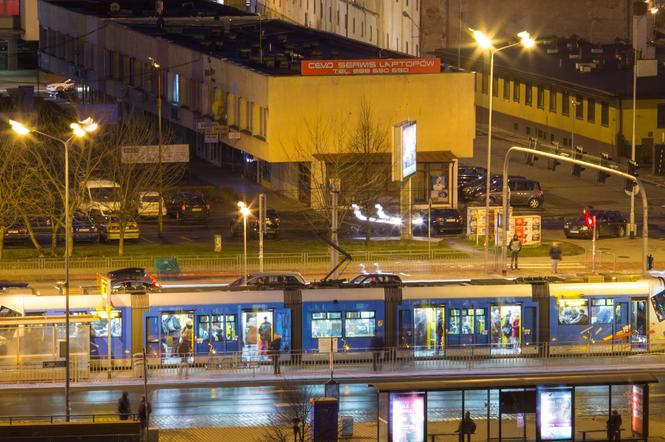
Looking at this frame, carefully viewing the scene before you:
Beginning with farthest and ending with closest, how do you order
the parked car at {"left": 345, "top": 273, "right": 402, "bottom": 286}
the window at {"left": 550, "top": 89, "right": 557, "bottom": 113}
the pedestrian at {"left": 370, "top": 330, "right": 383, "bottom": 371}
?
the window at {"left": 550, "top": 89, "right": 557, "bottom": 113} < the parked car at {"left": 345, "top": 273, "right": 402, "bottom": 286} < the pedestrian at {"left": 370, "top": 330, "right": 383, "bottom": 371}

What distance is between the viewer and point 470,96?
73625 mm

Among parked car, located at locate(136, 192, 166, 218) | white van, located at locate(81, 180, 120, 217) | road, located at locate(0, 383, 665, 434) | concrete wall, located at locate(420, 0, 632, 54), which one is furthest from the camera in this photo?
Answer: concrete wall, located at locate(420, 0, 632, 54)

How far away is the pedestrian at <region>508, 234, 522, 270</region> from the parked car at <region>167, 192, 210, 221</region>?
1637 centimetres

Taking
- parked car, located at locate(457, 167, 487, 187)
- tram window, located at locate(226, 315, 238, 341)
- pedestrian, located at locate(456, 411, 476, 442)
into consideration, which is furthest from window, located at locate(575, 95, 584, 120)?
pedestrian, located at locate(456, 411, 476, 442)

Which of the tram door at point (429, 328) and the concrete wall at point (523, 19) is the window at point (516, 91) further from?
the tram door at point (429, 328)

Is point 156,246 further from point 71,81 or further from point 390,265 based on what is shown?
point 71,81

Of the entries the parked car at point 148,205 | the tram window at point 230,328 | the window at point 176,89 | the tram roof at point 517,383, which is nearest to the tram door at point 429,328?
the tram window at point 230,328

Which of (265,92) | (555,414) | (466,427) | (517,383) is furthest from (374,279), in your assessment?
(265,92)

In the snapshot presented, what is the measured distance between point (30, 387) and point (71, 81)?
72241mm

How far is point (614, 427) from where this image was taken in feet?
113

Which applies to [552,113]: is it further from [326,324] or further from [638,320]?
[326,324]

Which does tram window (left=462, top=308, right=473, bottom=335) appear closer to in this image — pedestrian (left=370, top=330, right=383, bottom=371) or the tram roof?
pedestrian (left=370, top=330, right=383, bottom=371)

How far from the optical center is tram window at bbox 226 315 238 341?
146ft

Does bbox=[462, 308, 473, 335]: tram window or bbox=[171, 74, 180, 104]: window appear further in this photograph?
bbox=[171, 74, 180, 104]: window
